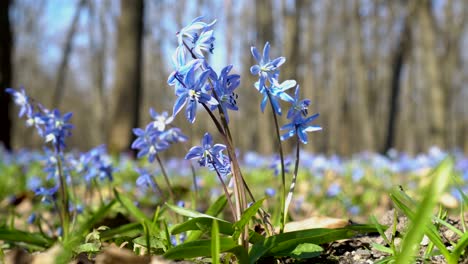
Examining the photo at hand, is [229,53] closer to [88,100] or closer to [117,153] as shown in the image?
[117,153]

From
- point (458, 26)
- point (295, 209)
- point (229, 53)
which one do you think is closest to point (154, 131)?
point (295, 209)

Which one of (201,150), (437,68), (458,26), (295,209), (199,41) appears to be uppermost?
(458,26)

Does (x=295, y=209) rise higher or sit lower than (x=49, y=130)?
lower

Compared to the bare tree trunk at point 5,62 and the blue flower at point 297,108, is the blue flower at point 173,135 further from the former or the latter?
the bare tree trunk at point 5,62

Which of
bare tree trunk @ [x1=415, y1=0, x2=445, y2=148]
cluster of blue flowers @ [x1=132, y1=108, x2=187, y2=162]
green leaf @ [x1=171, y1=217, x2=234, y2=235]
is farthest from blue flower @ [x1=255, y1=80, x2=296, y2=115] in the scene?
bare tree trunk @ [x1=415, y1=0, x2=445, y2=148]

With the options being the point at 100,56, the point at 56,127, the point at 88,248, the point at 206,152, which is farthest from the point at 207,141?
the point at 100,56
